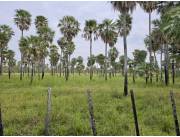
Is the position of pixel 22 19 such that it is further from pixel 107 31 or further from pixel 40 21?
pixel 107 31

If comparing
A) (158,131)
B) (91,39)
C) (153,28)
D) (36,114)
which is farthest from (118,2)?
(91,39)

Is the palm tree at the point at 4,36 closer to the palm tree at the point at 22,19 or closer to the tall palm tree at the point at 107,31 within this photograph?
the palm tree at the point at 22,19

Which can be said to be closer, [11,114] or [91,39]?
[11,114]

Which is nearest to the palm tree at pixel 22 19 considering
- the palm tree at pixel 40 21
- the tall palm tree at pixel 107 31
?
the palm tree at pixel 40 21

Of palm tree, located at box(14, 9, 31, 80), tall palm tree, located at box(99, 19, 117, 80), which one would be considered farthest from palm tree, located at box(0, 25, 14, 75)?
tall palm tree, located at box(99, 19, 117, 80)

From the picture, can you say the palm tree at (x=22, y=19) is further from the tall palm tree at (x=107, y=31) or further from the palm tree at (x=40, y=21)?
the tall palm tree at (x=107, y=31)

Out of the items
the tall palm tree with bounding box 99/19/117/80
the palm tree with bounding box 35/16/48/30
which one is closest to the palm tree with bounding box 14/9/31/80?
the palm tree with bounding box 35/16/48/30

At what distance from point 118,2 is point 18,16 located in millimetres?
44629

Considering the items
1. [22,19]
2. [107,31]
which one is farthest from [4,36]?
[107,31]

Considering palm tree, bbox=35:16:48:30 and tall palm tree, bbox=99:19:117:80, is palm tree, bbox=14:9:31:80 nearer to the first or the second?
palm tree, bbox=35:16:48:30

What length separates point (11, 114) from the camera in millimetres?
18141

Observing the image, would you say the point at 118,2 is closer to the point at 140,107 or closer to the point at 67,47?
the point at 140,107

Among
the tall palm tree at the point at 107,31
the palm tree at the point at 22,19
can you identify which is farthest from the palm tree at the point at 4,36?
the tall palm tree at the point at 107,31

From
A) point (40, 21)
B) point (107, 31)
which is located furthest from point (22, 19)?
point (107, 31)
